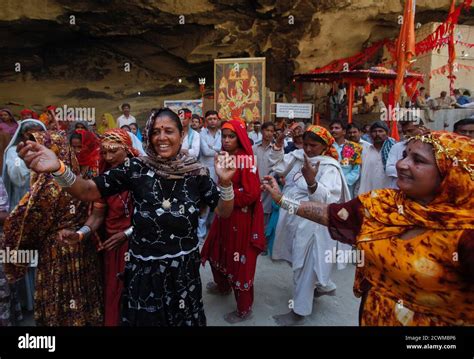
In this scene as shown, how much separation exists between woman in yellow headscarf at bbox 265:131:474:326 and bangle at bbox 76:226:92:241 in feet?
5.91

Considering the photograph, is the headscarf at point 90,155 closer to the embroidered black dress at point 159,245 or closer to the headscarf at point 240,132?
the embroidered black dress at point 159,245

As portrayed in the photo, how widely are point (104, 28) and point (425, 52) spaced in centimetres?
1474

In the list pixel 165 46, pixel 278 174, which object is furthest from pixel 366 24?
pixel 278 174

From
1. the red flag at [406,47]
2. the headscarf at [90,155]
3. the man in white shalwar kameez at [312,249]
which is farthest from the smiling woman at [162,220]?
the red flag at [406,47]

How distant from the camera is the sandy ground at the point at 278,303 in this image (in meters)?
3.17

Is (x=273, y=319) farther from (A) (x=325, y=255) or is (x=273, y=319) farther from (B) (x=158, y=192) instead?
(B) (x=158, y=192)

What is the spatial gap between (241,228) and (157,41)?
43.5 ft

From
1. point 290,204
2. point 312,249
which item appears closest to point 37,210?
point 290,204

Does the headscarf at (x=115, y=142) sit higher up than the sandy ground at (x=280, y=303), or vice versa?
the headscarf at (x=115, y=142)

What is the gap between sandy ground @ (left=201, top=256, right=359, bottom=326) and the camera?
3178 mm

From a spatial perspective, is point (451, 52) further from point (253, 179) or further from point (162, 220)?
point (162, 220)

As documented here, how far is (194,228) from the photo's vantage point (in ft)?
6.54

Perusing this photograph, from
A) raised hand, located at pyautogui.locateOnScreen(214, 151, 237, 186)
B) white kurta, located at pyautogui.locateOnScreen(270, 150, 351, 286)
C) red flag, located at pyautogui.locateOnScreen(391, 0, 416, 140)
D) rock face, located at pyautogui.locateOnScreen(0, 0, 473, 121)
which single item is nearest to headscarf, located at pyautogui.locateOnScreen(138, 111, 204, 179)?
raised hand, located at pyautogui.locateOnScreen(214, 151, 237, 186)

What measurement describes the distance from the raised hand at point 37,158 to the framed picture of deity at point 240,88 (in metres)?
8.60
